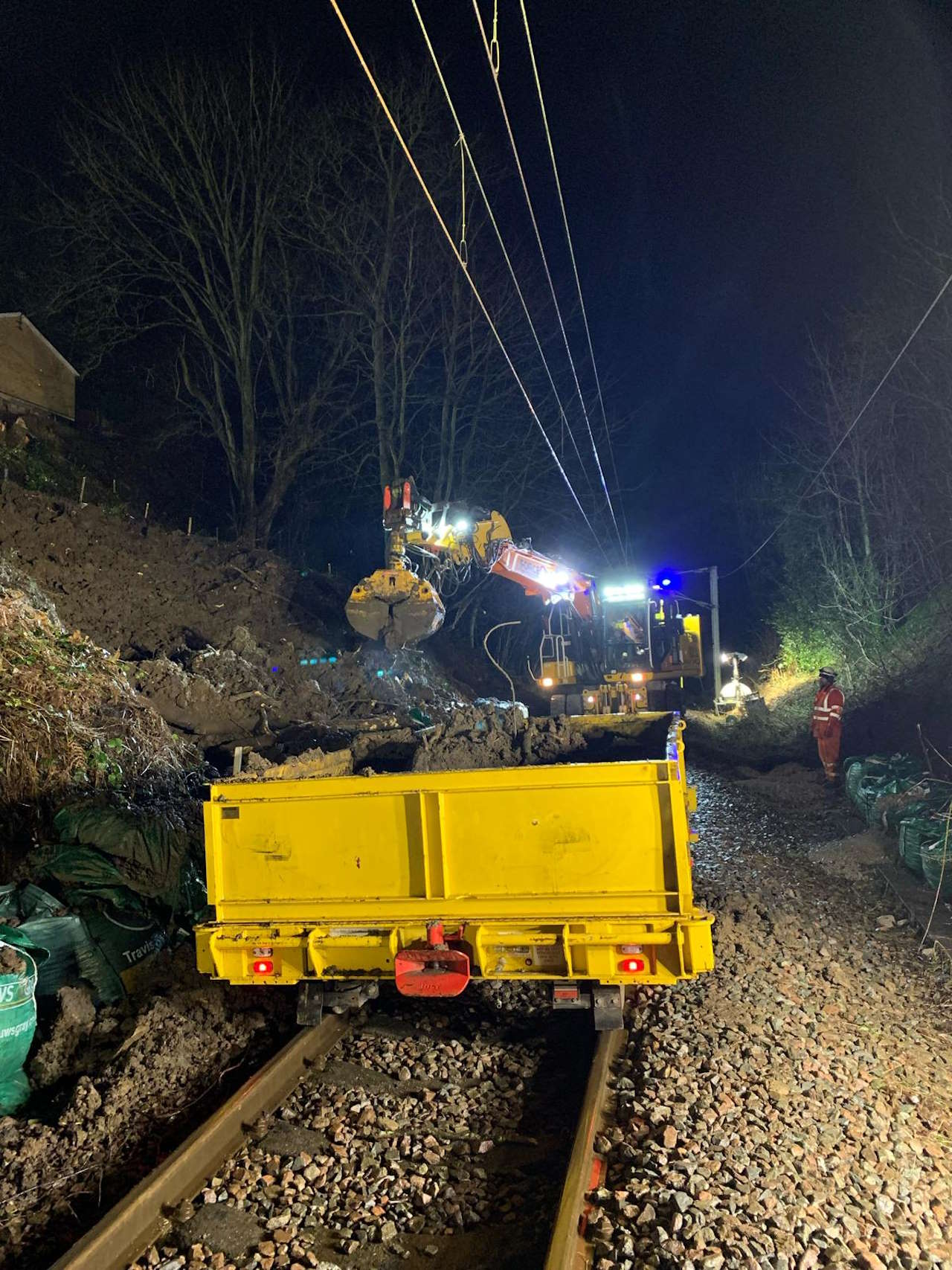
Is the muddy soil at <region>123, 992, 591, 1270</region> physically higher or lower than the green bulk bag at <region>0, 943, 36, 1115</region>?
lower

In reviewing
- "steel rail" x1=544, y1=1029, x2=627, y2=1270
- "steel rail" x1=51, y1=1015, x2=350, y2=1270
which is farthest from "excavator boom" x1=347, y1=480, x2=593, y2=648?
"steel rail" x1=544, y1=1029, x2=627, y2=1270

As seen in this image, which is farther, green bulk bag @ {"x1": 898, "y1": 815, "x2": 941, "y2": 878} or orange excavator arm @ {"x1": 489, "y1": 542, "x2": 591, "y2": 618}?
orange excavator arm @ {"x1": 489, "y1": 542, "x2": 591, "y2": 618}

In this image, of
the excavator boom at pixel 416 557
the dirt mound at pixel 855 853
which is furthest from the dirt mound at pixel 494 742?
the dirt mound at pixel 855 853

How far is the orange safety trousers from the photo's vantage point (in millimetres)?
12750

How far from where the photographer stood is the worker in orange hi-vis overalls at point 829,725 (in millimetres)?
12789

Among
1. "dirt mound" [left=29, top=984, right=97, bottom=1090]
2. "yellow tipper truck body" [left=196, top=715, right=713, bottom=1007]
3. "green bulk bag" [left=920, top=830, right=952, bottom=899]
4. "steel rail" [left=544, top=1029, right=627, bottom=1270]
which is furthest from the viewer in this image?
"green bulk bag" [left=920, top=830, right=952, bottom=899]

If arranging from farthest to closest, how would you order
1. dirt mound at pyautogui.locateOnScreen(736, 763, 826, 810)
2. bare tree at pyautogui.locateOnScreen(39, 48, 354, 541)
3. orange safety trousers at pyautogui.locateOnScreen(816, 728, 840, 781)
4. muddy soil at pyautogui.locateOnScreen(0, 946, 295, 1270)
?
1. bare tree at pyautogui.locateOnScreen(39, 48, 354, 541)
2. orange safety trousers at pyautogui.locateOnScreen(816, 728, 840, 781)
3. dirt mound at pyautogui.locateOnScreen(736, 763, 826, 810)
4. muddy soil at pyautogui.locateOnScreen(0, 946, 295, 1270)

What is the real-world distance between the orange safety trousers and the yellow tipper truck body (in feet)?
30.3

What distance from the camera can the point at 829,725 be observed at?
42.2 feet

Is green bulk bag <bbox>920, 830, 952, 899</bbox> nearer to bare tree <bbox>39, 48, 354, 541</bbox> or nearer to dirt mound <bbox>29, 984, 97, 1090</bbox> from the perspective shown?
dirt mound <bbox>29, 984, 97, 1090</bbox>

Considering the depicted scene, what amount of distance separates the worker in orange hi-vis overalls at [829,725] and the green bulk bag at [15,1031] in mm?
11495

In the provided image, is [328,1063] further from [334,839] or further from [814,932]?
[814,932]

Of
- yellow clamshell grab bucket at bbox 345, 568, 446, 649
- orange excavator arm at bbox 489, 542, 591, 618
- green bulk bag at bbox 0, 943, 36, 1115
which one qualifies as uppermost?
orange excavator arm at bbox 489, 542, 591, 618

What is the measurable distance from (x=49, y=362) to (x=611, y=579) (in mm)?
17103
